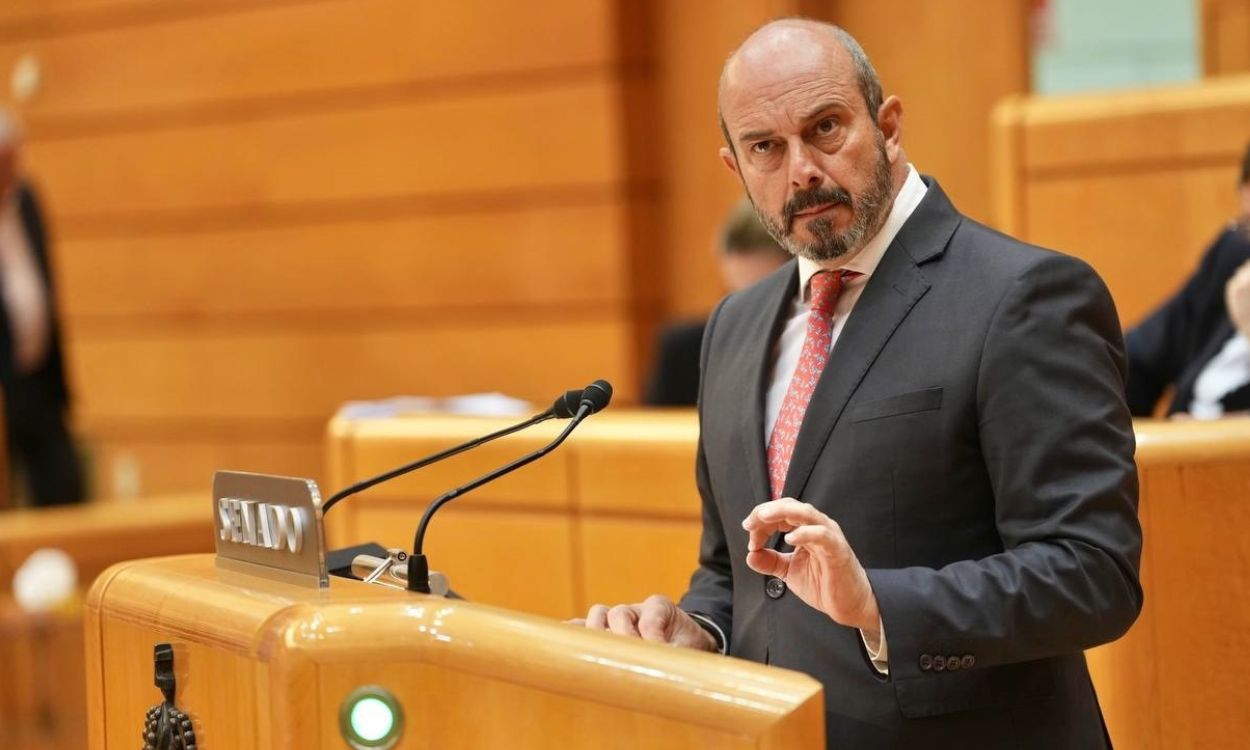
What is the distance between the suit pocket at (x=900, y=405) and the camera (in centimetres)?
163

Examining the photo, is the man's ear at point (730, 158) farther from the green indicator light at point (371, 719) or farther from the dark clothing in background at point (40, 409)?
the dark clothing in background at point (40, 409)

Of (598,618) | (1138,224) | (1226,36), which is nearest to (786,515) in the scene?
(598,618)

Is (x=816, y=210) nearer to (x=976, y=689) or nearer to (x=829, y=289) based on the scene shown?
(x=829, y=289)

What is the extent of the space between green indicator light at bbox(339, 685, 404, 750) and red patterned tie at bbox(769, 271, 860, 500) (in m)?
0.52

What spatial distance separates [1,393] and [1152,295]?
12.8 ft

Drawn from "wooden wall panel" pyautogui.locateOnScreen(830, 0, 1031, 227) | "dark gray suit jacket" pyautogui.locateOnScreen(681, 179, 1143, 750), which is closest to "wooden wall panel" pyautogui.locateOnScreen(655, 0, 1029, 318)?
"wooden wall panel" pyautogui.locateOnScreen(830, 0, 1031, 227)

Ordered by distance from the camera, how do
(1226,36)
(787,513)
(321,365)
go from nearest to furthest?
(787,513) < (1226,36) < (321,365)

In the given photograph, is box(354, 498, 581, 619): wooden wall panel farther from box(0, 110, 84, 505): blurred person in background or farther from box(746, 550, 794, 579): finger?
box(0, 110, 84, 505): blurred person in background

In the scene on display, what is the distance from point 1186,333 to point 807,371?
5.66ft

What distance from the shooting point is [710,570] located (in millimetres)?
2014

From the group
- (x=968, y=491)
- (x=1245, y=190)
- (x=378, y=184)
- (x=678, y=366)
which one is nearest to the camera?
(x=968, y=491)

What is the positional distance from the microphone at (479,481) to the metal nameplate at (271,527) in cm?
10

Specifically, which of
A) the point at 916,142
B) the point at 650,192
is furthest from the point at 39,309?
the point at 916,142

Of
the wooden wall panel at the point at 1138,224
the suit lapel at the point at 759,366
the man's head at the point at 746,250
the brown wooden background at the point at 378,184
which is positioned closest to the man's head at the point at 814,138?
the suit lapel at the point at 759,366
